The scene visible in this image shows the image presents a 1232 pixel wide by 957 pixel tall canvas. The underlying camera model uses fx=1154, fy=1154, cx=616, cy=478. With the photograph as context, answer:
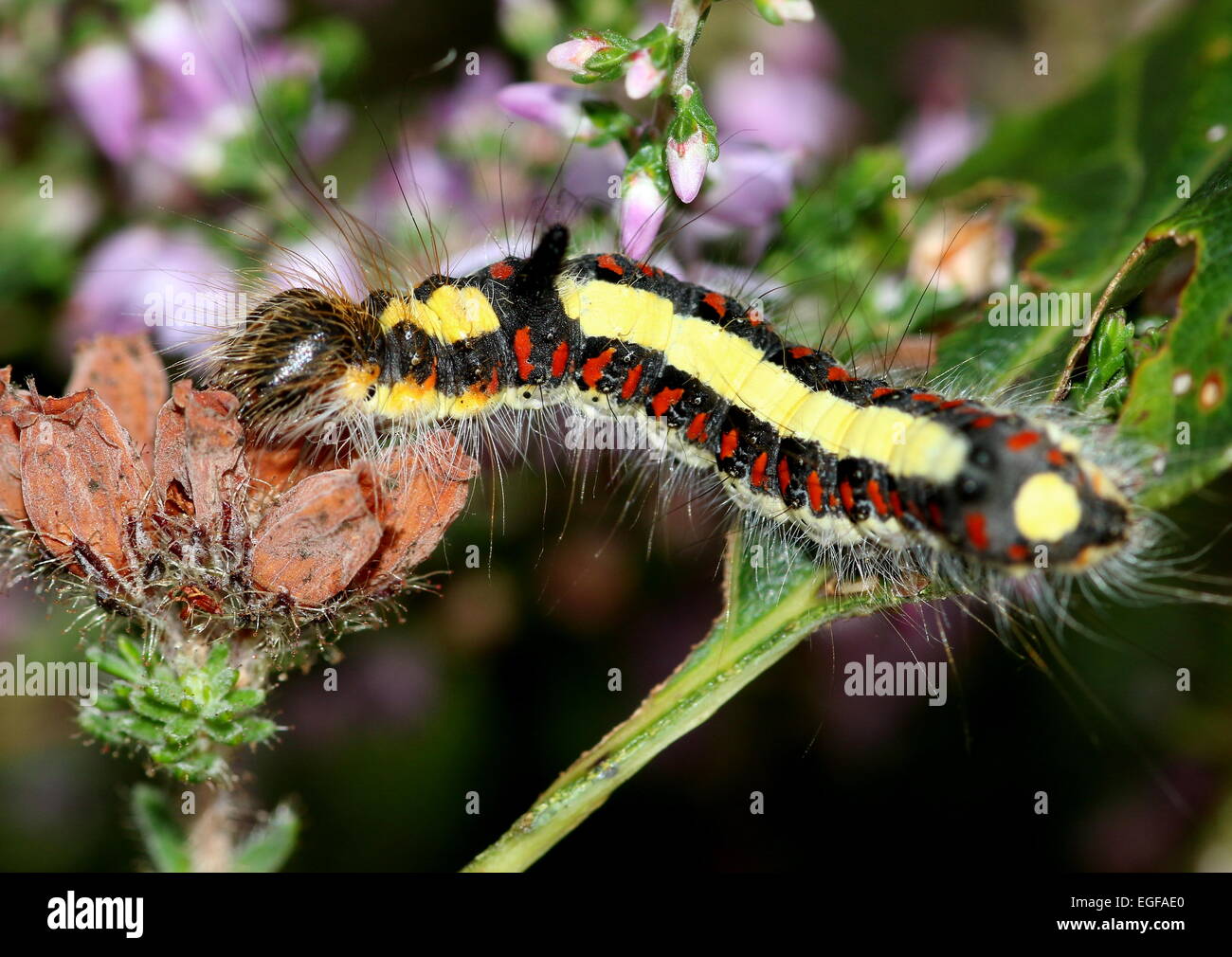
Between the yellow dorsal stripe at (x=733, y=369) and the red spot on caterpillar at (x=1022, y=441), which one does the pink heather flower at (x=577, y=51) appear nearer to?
the yellow dorsal stripe at (x=733, y=369)

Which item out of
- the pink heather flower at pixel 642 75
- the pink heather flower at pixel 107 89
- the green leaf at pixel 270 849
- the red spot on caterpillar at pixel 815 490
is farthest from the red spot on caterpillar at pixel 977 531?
the pink heather flower at pixel 107 89

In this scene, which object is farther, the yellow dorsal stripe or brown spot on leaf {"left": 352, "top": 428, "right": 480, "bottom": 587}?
the yellow dorsal stripe

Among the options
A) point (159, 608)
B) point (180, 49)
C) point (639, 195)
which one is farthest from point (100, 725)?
point (180, 49)

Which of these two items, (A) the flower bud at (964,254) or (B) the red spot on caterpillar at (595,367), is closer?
(B) the red spot on caterpillar at (595,367)

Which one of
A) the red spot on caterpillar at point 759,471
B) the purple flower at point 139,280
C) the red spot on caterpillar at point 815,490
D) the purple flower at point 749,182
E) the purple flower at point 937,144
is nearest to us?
the red spot on caterpillar at point 815,490

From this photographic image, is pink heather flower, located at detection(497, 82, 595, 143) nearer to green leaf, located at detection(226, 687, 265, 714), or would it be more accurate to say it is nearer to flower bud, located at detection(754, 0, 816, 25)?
flower bud, located at detection(754, 0, 816, 25)

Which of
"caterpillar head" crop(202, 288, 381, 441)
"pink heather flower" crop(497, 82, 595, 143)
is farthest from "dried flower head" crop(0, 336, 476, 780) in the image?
"pink heather flower" crop(497, 82, 595, 143)
